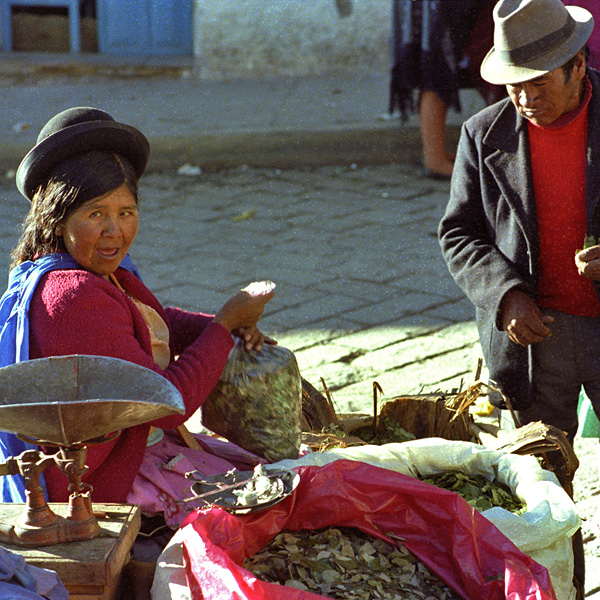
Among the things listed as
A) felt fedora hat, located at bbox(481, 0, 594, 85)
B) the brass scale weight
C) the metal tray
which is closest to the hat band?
felt fedora hat, located at bbox(481, 0, 594, 85)

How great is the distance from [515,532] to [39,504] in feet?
3.30

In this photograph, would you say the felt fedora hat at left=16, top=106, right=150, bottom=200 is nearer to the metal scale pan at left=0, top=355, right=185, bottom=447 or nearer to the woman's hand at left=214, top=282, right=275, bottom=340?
the woman's hand at left=214, top=282, right=275, bottom=340

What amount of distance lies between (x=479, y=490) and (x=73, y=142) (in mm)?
1297

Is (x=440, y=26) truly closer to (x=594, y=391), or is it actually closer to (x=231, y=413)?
(x=594, y=391)

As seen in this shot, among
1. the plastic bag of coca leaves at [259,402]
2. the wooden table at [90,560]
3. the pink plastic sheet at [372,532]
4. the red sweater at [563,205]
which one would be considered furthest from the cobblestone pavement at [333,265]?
the wooden table at [90,560]

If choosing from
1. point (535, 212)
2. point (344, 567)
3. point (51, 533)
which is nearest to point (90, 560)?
point (51, 533)

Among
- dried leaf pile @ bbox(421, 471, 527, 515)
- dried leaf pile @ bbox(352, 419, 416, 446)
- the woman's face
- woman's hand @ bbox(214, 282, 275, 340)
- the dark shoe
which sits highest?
the woman's face

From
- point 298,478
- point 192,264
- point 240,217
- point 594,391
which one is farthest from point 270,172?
point 298,478

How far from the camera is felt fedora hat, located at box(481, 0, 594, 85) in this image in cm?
251

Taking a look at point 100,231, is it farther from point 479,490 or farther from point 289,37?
point 289,37

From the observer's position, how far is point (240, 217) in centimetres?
640

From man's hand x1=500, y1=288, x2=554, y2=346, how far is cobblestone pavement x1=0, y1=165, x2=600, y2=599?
1.25 feet

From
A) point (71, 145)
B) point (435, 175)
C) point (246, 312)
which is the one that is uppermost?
point (71, 145)

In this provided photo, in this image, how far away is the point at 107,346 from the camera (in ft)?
6.72
